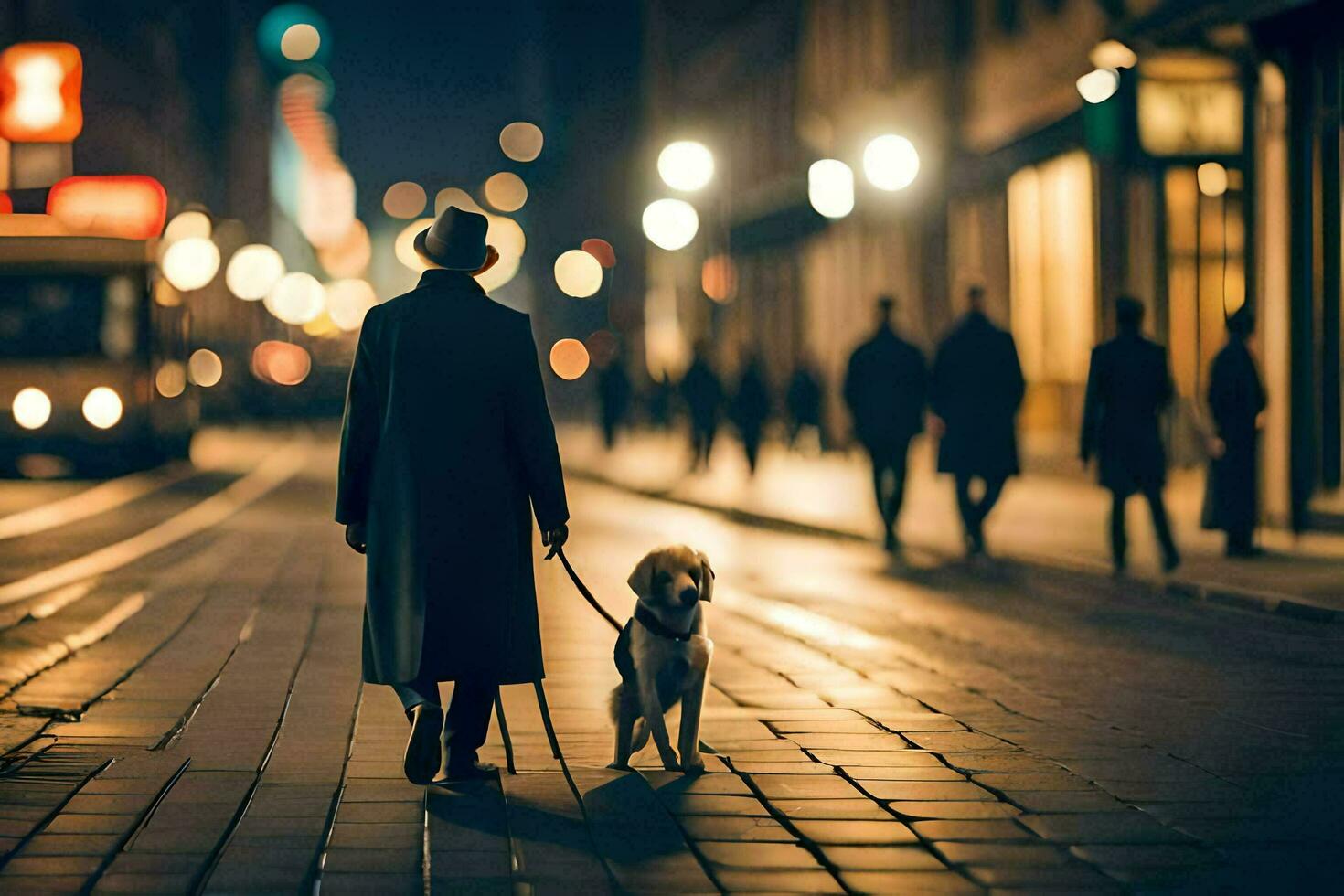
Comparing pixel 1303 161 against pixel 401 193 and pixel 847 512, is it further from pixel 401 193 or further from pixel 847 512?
pixel 401 193

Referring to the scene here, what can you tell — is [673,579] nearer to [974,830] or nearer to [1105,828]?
[974,830]

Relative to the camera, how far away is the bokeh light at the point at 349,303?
170 meters

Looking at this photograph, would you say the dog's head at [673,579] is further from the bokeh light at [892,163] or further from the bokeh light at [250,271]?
the bokeh light at [250,271]

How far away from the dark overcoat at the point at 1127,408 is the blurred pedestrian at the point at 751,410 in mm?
14764

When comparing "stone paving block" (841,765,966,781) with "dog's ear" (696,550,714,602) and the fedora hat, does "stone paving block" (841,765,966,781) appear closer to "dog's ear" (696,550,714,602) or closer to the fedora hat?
"dog's ear" (696,550,714,602)

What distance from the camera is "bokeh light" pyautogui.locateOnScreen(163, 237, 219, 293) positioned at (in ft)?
110

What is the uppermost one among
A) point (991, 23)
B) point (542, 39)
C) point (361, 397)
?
point (542, 39)

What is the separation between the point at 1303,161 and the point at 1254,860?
537 inches

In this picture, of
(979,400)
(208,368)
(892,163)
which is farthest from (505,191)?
(979,400)

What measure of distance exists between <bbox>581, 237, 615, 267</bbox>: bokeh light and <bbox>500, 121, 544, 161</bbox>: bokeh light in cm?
2841

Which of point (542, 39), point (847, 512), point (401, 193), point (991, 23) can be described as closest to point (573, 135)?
point (542, 39)

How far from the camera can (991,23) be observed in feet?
107

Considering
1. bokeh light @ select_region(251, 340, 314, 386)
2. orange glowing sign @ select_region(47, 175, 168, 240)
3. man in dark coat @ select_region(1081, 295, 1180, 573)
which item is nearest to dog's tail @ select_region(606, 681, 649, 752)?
man in dark coat @ select_region(1081, 295, 1180, 573)

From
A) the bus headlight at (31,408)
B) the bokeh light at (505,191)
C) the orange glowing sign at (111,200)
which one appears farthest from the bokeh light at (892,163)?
the bokeh light at (505,191)
